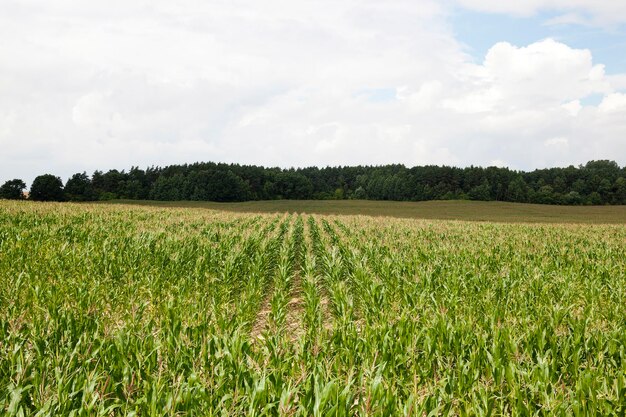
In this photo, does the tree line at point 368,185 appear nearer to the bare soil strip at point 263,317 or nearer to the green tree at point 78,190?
the green tree at point 78,190

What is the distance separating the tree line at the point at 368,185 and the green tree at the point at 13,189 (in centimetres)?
231

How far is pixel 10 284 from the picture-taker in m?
8.22

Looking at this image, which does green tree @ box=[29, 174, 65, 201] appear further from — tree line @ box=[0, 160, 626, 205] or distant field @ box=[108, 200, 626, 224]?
distant field @ box=[108, 200, 626, 224]

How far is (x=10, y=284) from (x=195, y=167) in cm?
12933

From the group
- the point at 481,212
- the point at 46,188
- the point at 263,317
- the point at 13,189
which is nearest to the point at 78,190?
the point at 46,188

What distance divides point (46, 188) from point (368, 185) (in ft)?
287

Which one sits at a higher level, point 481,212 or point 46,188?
point 46,188

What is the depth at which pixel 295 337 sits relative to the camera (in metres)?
7.43

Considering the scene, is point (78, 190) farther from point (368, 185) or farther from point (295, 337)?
point (295, 337)

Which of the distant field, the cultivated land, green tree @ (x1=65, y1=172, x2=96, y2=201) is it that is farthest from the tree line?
the cultivated land

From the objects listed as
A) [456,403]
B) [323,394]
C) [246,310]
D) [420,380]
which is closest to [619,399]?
[456,403]

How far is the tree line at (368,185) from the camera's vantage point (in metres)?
107

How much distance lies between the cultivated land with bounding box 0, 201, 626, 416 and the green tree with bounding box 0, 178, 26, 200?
87.8 metres

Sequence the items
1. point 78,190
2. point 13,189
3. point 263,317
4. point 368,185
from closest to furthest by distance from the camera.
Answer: point 263,317, point 13,189, point 78,190, point 368,185
